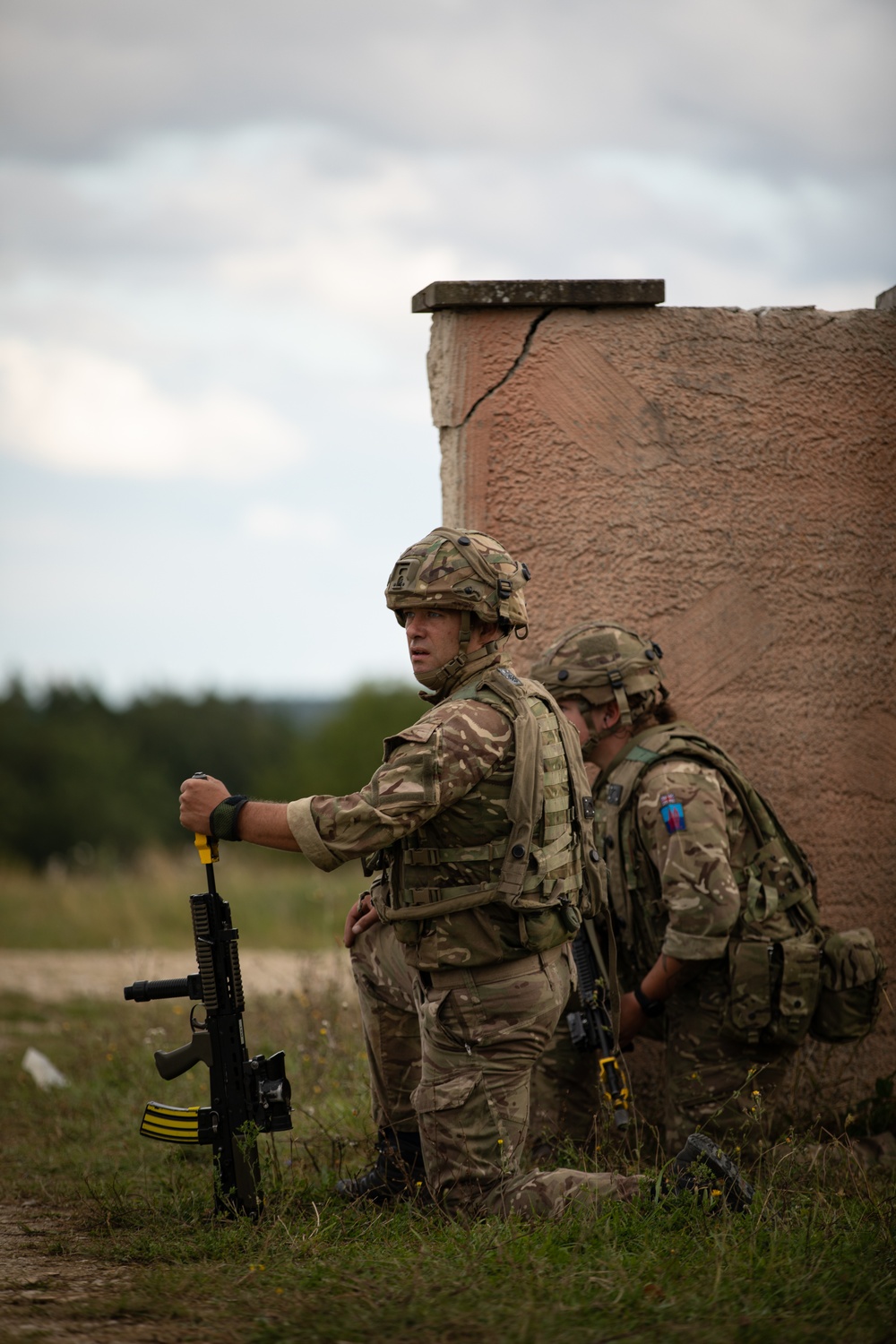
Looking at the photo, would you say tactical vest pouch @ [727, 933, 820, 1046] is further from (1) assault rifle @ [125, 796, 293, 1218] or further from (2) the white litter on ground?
(2) the white litter on ground

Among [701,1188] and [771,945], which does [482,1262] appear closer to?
[701,1188]

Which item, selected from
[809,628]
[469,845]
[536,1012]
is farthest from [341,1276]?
[809,628]

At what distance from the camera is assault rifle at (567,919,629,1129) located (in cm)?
402

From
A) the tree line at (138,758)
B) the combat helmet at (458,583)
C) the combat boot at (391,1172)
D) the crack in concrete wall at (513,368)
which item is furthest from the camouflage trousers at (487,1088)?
the tree line at (138,758)

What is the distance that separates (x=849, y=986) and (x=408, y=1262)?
5.97ft

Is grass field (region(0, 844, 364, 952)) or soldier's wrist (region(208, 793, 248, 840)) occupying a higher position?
soldier's wrist (region(208, 793, 248, 840))

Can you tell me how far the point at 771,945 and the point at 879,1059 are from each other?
1037 millimetres

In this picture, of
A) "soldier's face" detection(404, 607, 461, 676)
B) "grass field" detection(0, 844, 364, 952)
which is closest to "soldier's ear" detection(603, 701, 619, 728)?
"soldier's face" detection(404, 607, 461, 676)

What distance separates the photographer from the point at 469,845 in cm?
340

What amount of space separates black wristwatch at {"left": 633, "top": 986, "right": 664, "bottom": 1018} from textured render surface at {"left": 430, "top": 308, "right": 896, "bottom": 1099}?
0.96 meters

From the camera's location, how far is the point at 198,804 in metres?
3.35

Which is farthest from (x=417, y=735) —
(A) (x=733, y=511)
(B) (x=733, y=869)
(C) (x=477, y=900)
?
(A) (x=733, y=511)

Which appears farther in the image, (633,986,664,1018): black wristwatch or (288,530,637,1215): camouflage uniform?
(633,986,664,1018): black wristwatch

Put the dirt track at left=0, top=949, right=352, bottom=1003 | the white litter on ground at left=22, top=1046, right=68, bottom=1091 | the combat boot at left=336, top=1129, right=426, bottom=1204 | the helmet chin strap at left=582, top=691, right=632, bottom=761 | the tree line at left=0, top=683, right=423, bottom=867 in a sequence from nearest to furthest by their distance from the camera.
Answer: the combat boot at left=336, top=1129, right=426, bottom=1204 < the helmet chin strap at left=582, top=691, right=632, bottom=761 < the white litter on ground at left=22, top=1046, right=68, bottom=1091 < the dirt track at left=0, top=949, right=352, bottom=1003 < the tree line at left=0, top=683, right=423, bottom=867
